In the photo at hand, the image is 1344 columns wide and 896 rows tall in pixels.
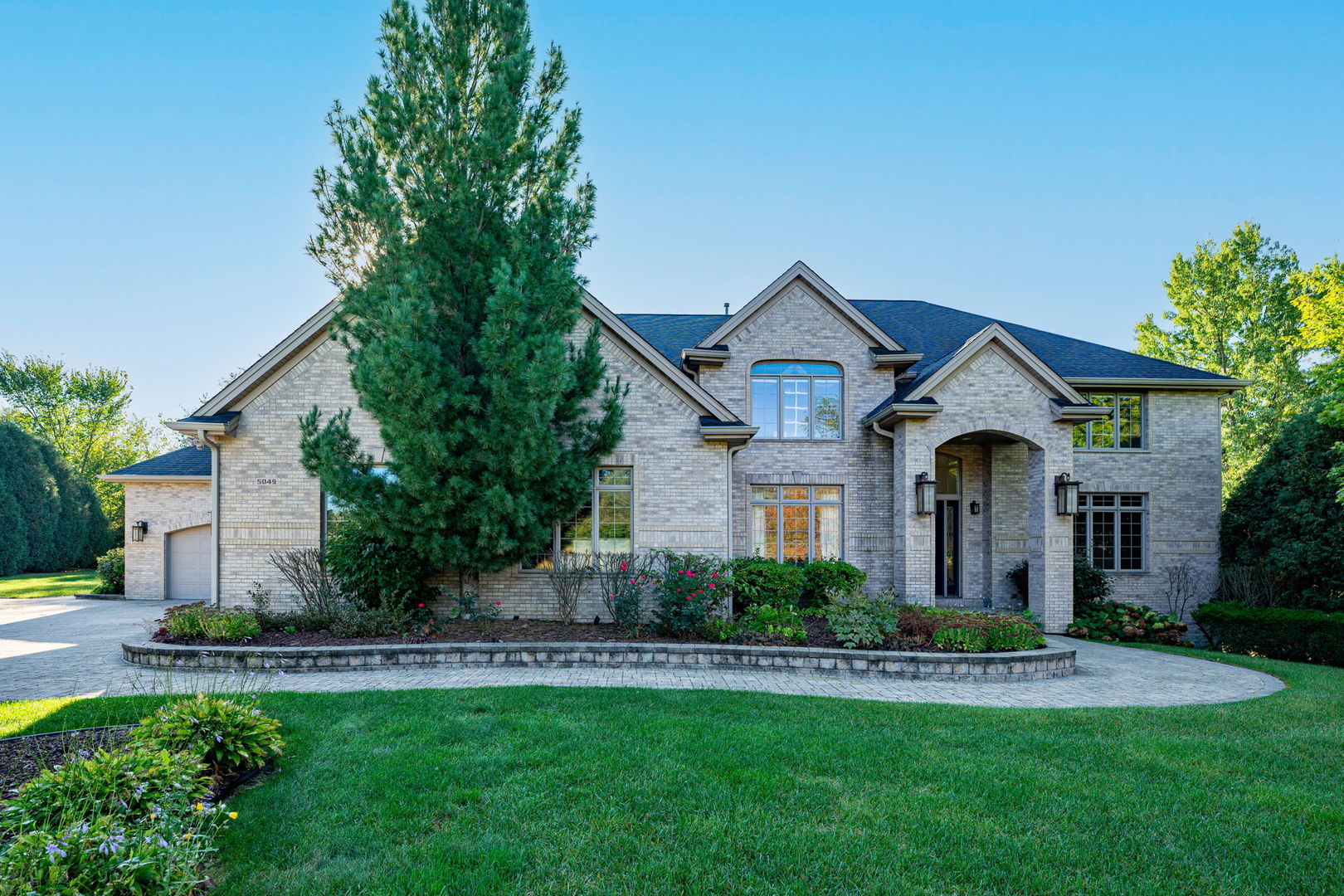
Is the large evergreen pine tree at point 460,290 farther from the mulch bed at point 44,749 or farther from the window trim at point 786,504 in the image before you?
the window trim at point 786,504

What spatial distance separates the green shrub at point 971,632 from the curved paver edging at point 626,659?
267 millimetres

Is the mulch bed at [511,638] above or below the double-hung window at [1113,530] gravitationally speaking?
below

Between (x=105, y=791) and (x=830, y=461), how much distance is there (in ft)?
43.9

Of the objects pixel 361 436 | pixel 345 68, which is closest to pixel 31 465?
pixel 361 436

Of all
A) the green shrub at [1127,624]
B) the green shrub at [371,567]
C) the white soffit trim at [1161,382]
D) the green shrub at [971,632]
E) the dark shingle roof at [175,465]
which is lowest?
the green shrub at [1127,624]

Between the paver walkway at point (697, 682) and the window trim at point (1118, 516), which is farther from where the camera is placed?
the window trim at point (1118, 516)

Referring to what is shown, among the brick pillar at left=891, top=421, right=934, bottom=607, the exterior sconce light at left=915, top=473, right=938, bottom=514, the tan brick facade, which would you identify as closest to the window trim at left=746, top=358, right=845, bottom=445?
the brick pillar at left=891, top=421, right=934, bottom=607

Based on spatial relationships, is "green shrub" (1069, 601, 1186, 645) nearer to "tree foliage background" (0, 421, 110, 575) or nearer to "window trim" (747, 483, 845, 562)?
"window trim" (747, 483, 845, 562)

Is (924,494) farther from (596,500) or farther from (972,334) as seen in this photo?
(596,500)

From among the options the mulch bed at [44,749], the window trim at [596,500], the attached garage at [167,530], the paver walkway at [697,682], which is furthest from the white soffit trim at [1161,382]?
the attached garage at [167,530]

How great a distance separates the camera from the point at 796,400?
610 inches

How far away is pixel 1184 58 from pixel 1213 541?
10.7 meters

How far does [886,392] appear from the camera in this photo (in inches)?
607

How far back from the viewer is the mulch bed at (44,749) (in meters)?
4.55
